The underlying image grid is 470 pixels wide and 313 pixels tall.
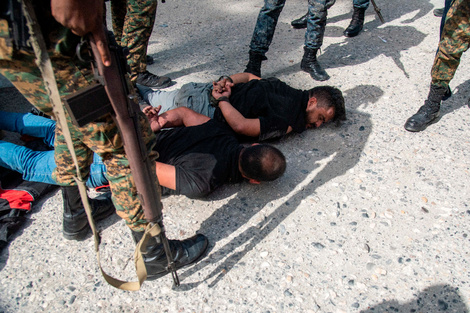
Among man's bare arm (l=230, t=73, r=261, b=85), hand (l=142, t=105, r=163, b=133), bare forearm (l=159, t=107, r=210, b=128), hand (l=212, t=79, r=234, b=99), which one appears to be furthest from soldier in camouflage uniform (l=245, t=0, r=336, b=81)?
hand (l=142, t=105, r=163, b=133)

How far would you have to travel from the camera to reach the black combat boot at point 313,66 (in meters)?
3.21

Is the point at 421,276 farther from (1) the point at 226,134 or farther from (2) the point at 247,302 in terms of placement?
(1) the point at 226,134

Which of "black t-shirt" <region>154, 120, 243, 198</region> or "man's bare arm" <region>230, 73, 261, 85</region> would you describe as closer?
"black t-shirt" <region>154, 120, 243, 198</region>

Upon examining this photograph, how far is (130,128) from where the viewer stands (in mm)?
1173

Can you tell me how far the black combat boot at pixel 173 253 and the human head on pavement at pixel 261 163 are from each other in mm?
450

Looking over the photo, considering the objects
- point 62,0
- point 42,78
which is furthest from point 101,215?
point 62,0

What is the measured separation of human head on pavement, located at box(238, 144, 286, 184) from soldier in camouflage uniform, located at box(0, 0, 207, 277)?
49 centimetres

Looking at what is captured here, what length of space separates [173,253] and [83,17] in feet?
3.50

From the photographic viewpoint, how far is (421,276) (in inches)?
64.2

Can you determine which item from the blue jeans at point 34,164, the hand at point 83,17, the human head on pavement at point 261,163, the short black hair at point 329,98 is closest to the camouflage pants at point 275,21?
the short black hair at point 329,98

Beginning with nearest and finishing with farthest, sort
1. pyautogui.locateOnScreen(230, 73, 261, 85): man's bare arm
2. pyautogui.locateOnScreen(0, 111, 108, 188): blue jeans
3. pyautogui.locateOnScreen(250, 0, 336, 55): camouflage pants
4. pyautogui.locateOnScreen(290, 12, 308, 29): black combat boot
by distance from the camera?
pyautogui.locateOnScreen(0, 111, 108, 188): blue jeans < pyautogui.locateOnScreen(230, 73, 261, 85): man's bare arm < pyautogui.locateOnScreen(250, 0, 336, 55): camouflage pants < pyautogui.locateOnScreen(290, 12, 308, 29): black combat boot

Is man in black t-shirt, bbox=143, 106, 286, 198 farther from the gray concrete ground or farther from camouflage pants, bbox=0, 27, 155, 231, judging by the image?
camouflage pants, bbox=0, 27, 155, 231

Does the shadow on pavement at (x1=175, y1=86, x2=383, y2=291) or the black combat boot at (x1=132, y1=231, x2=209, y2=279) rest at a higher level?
the black combat boot at (x1=132, y1=231, x2=209, y2=279)

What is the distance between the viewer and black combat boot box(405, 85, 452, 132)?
2.52 m
